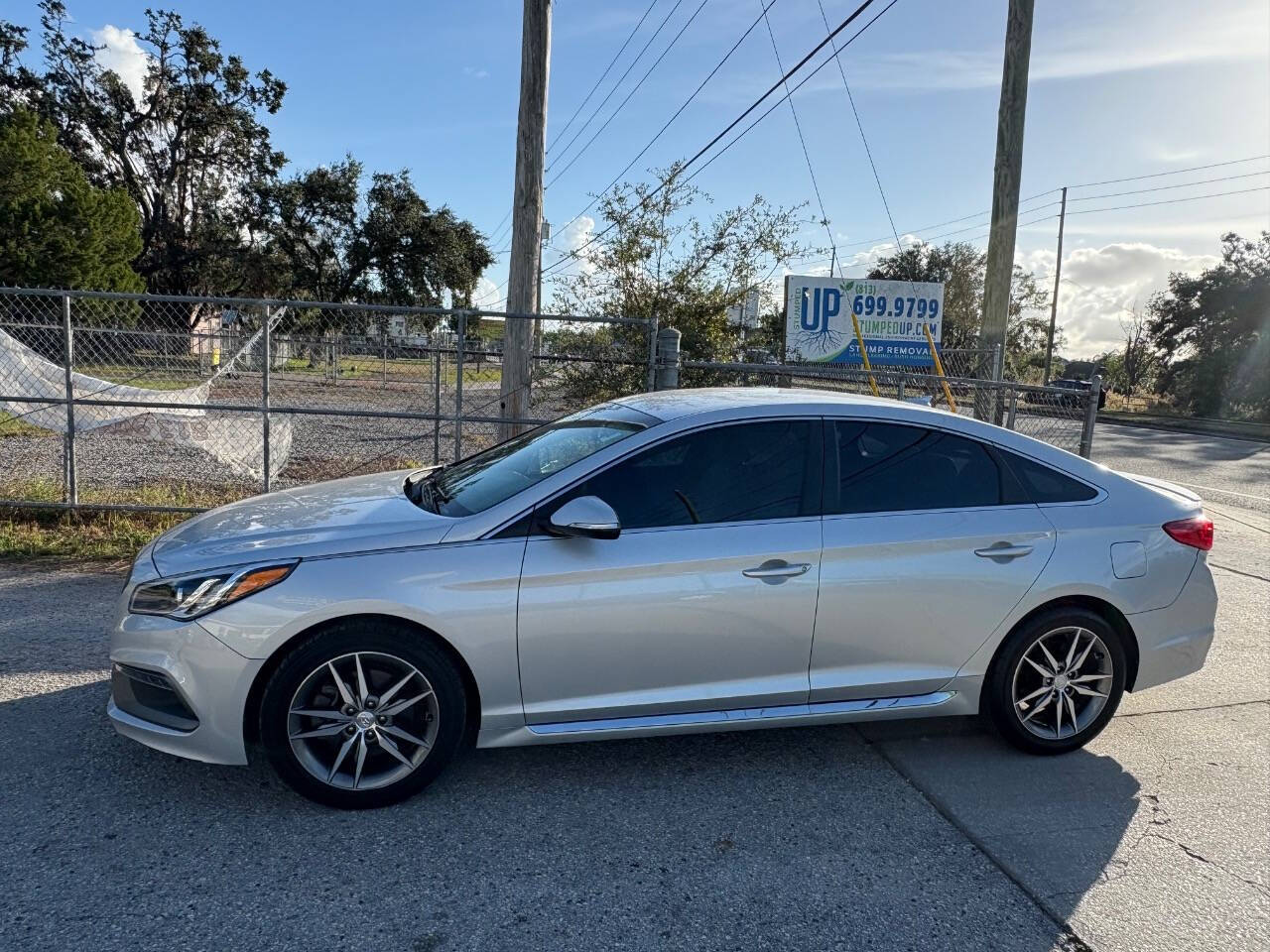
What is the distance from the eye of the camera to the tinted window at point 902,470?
3908 mm

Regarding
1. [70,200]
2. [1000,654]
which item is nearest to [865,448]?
[1000,654]

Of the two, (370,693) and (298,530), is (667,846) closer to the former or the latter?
(370,693)

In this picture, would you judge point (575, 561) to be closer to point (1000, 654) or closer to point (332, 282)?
point (1000, 654)

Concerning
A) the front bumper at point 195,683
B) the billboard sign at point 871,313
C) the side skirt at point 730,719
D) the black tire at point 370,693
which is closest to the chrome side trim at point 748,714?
the side skirt at point 730,719

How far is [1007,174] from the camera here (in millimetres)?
10023

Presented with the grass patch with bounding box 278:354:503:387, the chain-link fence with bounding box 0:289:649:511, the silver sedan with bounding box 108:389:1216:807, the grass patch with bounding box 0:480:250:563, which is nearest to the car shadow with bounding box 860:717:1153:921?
the silver sedan with bounding box 108:389:1216:807

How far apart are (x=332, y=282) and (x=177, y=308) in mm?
6434

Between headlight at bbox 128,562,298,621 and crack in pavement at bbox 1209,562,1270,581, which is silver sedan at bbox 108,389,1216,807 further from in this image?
crack in pavement at bbox 1209,562,1270,581

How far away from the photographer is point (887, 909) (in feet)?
9.73

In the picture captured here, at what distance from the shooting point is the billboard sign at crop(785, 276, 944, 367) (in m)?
14.7

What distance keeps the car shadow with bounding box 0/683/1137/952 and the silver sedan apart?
25 centimetres

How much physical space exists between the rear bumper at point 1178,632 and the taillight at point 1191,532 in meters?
0.08

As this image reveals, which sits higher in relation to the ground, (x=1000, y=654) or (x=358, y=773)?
(x=1000, y=654)

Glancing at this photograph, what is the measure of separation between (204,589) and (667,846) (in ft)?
6.34
